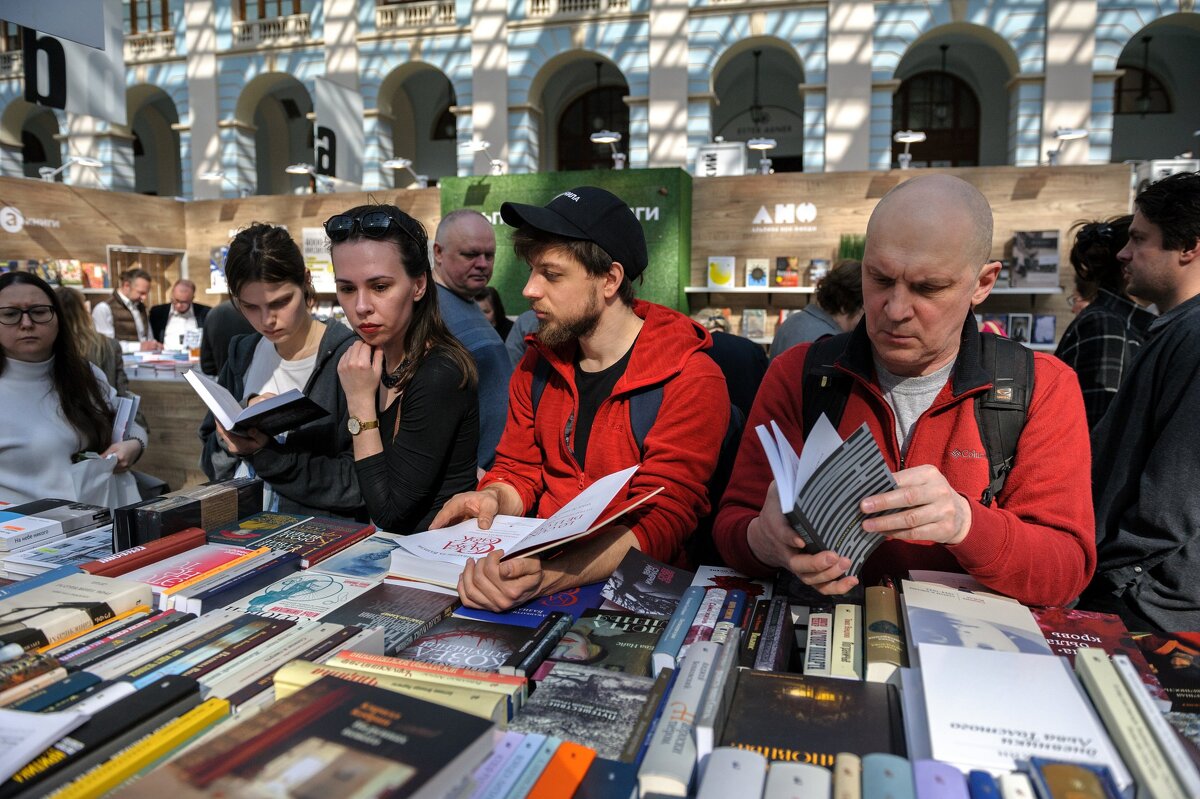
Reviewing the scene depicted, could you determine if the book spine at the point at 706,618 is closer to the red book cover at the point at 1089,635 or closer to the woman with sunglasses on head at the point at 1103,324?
the red book cover at the point at 1089,635

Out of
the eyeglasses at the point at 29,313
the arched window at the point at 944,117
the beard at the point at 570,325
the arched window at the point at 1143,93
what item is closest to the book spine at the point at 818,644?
the beard at the point at 570,325

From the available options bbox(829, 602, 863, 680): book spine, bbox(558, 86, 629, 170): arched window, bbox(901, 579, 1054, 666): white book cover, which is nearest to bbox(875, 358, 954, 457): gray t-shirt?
bbox(901, 579, 1054, 666): white book cover

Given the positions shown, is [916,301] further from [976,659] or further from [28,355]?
[28,355]

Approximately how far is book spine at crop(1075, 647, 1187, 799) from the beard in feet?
4.32

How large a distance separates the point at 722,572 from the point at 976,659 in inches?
24.2

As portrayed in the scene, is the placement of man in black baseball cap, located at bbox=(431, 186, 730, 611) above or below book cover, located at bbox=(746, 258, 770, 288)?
below

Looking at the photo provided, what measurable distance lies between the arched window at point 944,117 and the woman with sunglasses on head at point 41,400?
16.6 metres

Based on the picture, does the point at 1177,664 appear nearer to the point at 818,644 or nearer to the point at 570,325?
the point at 818,644

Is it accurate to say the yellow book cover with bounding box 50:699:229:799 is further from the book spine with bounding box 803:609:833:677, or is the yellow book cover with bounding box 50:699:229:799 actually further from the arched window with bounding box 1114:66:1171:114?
the arched window with bounding box 1114:66:1171:114

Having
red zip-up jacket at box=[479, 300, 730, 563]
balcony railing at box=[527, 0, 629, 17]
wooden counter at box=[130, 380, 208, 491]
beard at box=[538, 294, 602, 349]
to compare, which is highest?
balcony railing at box=[527, 0, 629, 17]

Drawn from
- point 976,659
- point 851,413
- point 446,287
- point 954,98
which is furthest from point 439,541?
point 954,98

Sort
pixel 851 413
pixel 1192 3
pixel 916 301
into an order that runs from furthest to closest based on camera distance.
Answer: pixel 1192 3
pixel 851 413
pixel 916 301

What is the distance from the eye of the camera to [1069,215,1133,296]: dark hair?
10.2ft

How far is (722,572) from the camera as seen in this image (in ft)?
5.22
